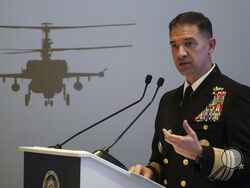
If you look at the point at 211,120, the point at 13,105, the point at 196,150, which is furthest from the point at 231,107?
the point at 13,105

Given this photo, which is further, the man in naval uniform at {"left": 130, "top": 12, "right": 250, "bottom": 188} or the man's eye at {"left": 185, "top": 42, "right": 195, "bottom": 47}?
the man's eye at {"left": 185, "top": 42, "right": 195, "bottom": 47}

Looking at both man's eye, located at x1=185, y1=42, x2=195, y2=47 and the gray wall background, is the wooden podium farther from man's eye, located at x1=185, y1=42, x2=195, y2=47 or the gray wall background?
the gray wall background

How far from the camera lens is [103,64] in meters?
→ 3.59

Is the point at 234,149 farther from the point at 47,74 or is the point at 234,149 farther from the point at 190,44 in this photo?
the point at 47,74

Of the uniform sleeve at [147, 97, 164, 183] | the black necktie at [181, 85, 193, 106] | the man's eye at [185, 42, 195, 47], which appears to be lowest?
the uniform sleeve at [147, 97, 164, 183]

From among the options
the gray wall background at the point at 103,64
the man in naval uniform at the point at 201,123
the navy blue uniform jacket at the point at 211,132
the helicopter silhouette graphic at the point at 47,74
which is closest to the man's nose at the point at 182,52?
the man in naval uniform at the point at 201,123

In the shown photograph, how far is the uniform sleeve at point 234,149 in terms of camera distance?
1543 millimetres

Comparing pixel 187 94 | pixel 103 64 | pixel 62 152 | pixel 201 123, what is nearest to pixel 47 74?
pixel 103 64

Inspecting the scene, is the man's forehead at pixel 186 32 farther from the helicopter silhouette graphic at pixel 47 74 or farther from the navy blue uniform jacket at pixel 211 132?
the helicopter silhouette graphic at pixel 47 74

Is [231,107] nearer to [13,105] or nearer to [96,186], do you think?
[96,186]

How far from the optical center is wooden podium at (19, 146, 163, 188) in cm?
141

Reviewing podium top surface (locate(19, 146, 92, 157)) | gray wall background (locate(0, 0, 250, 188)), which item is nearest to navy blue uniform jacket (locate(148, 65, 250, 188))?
podium top surface (locate(19, 146, 92, 157))

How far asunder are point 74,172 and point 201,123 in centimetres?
66

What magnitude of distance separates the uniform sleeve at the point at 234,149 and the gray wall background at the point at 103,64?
184 centimetres
